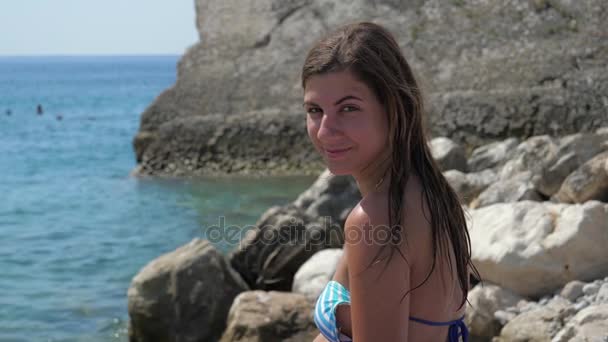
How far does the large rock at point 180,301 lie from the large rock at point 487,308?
2.29 m

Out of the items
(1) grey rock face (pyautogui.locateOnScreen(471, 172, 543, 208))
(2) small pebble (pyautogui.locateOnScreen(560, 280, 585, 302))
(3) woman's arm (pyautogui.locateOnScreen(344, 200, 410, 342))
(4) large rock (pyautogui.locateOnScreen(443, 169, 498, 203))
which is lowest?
(4) large rock (pyautogui.locateOnScreen(443, 169, 498, 203))

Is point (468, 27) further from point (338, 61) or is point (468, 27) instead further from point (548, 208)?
point (338, 61)

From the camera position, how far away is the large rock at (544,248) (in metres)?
5.85

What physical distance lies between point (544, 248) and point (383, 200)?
4.18 m

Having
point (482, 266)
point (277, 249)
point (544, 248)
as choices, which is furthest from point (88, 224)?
point (544, 248)

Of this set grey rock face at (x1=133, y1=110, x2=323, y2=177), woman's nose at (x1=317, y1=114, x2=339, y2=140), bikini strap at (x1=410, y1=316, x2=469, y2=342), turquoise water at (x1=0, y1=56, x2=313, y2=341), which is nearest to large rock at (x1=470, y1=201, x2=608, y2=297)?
bikini strap at (x1=410, y1=316, x2=469, y2=342)

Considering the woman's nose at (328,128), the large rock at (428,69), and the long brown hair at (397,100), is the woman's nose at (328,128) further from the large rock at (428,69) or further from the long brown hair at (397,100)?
the large rock at (428,69)

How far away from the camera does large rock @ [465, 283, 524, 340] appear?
5867mm

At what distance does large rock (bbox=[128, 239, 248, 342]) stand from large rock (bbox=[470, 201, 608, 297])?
91.7 inches

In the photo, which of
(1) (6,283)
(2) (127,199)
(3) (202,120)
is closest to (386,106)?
(1) (6,283)

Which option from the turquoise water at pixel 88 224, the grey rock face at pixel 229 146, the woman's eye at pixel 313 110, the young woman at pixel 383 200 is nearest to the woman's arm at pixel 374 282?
the young woman at pixel 383 200

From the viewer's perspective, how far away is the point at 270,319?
6.31 meters

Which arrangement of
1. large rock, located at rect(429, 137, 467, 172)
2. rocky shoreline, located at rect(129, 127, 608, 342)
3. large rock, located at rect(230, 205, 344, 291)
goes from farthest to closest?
large rock, located at rect(429, 137, 467, 172), large rock, located at rect(230, 205, 344, 291), rocky shoreline, located at rect(129, 127, 608, 342)

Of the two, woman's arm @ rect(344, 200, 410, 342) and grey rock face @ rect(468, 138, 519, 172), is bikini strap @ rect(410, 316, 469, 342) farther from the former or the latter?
grey rock face @ rect(468, 138, 519, 172)
